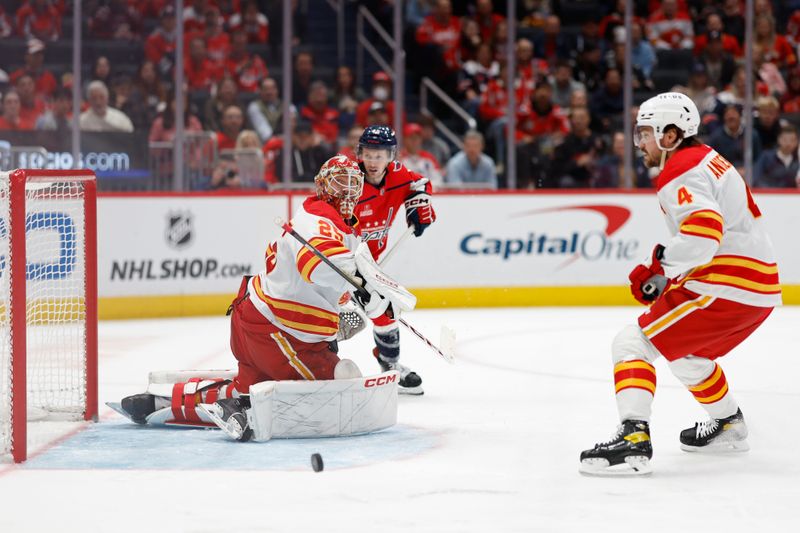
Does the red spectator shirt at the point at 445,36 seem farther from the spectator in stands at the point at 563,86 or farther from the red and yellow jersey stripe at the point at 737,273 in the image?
the red and yellow jersey stripe at the point at 737,273

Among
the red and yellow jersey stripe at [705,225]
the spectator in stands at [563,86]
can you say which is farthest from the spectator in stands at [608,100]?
the red and yellow jersey stripe at [705,225]

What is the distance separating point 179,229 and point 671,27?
16.3 ft

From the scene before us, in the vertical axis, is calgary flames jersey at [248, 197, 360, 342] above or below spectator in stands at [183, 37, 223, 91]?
below

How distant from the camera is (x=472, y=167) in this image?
359 inches

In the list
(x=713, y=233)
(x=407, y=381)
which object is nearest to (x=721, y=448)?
(x=713, y=233)

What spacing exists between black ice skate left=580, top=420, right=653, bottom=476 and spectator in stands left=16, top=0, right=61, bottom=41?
647 centimetres

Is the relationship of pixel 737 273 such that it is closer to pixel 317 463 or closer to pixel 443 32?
pixel 317 463

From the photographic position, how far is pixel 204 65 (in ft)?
30.8

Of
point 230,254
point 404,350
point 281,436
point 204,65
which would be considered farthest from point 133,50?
point 281,436

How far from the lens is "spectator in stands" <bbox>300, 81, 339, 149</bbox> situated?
9.65 meters

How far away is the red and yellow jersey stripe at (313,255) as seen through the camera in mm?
3969

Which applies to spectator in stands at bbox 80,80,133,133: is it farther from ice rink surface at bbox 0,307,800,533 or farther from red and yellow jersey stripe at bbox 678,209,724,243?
red and yellow jersey stripe at bbox 678,209,724,243

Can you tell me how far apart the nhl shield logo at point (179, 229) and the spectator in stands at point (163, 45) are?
1.25m

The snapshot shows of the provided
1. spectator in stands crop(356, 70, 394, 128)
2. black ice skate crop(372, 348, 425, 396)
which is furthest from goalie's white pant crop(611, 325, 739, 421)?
spectator in stands crop(356, 70, 394, 128)
